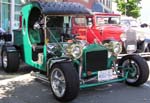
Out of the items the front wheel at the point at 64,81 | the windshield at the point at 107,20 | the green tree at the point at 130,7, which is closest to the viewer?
the front wheel at the point at 64,81

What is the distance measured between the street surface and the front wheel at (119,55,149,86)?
0.59 ft

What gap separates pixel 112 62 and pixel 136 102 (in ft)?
4.68

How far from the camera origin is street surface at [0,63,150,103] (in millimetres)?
7262

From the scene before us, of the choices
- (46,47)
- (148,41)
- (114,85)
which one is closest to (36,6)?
(46,47)

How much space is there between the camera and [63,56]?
309 inches

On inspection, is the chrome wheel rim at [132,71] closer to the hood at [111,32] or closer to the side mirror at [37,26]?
the side mirror at [37,26]

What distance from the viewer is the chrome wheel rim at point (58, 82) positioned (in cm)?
712

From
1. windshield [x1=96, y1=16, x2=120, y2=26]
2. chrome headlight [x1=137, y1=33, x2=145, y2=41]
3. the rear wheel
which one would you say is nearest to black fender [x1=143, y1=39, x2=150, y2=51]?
chrome headlight [x1=137, y1=33, x2=145, y2=41]

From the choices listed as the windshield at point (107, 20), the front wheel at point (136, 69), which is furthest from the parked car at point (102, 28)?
the front wheel at point (136, 69)

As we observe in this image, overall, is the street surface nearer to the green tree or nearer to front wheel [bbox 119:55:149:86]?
front wheel [bbox 119:55:149:86]

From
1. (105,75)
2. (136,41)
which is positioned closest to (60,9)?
(105,75)

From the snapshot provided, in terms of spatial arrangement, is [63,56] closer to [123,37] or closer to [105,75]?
[105,75]

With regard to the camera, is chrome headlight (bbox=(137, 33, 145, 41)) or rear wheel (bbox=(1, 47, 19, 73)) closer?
rear wheel (bbox=(1, 47, 19, 73))

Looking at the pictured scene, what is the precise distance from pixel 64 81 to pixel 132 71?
85.7 inches
